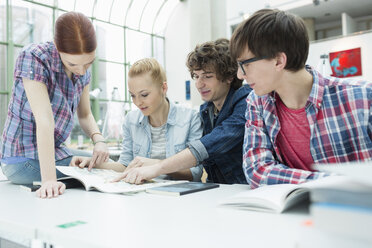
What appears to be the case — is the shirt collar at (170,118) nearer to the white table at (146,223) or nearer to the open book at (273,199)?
the white table at (146,223)

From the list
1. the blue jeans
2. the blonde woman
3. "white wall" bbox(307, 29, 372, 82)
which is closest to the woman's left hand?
the blonde woman

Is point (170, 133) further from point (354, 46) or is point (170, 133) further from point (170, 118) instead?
point (354, 46)

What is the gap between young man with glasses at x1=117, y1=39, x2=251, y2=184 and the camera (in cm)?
159

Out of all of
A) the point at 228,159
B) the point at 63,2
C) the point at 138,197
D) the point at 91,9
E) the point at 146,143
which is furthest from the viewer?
the point at 91,9

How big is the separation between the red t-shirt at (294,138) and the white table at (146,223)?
40cm

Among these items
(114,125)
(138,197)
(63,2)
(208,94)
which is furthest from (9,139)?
(63,2)

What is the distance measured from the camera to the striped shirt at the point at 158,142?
77.2 inches

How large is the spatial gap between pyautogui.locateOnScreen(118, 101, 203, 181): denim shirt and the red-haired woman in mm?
229

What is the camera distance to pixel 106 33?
13.1 meters

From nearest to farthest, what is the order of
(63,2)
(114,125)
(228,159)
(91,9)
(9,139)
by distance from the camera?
(9,139), (228,159), (114,125), (63,2), (91,9)

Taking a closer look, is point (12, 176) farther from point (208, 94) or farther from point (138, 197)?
point (208, 94)

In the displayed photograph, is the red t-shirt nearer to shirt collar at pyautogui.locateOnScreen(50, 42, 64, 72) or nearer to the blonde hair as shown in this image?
the blonde hair

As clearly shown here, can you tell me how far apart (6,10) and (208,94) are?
1039 cm

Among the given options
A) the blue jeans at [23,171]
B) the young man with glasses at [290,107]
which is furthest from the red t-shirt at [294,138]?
the blue jeans at [23,171]
